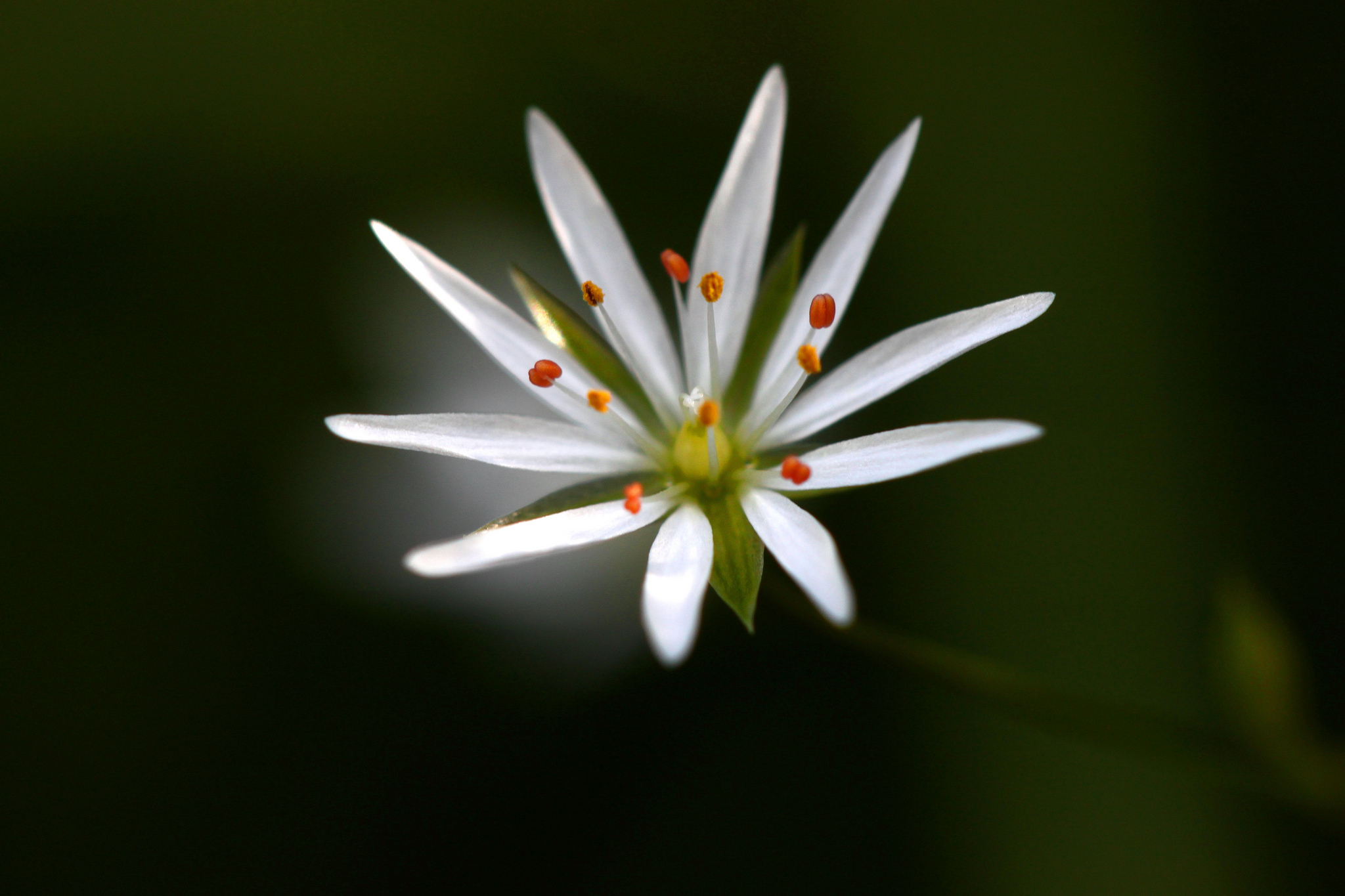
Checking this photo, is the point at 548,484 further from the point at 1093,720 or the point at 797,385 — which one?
the point at 1093,720

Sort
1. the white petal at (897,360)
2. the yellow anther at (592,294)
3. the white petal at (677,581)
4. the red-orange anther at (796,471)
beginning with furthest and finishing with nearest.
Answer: the yellow anther at (592,294) < the red-orange anther at (796,471) < the white petal at (897,360) < the white petal at (677,581)

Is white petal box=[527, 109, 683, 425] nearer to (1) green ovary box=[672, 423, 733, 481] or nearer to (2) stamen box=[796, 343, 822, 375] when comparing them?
(1) green ovary box=[672, 423, 733, 481]

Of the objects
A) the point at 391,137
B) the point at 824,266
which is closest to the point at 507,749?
the point at 824,266

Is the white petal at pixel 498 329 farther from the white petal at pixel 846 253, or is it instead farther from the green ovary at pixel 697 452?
the white petal at pixel 846 253

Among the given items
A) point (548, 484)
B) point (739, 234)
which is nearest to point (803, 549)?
point (739, 234)

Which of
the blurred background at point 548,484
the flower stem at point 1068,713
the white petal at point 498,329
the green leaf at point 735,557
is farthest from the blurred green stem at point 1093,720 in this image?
the blurred background at point 548,484

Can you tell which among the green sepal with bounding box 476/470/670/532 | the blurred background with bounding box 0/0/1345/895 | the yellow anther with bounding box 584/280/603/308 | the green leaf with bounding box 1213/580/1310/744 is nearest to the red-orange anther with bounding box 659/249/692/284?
the yellow anther with bounding box 584/280/603/308
